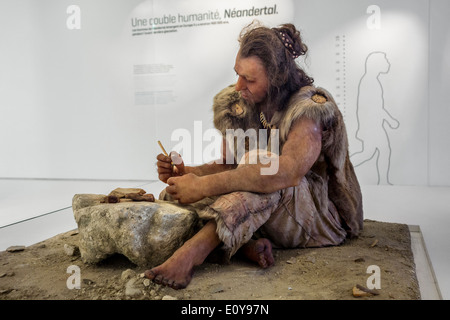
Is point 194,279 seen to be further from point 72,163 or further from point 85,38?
point 85,38

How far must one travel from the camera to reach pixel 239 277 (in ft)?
5.57

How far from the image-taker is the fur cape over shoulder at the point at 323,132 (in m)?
1.94

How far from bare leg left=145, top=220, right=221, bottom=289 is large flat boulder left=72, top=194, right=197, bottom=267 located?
107 mm

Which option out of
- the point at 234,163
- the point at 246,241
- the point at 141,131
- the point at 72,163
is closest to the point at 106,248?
the point at 246,241

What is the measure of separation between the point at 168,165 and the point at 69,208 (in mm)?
1251

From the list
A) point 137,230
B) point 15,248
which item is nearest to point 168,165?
point 137,230

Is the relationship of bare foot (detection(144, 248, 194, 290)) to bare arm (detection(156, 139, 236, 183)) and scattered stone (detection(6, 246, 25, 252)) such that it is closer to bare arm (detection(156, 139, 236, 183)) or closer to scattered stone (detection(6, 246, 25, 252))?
bare arm (detection(156, 139, 236, 183))

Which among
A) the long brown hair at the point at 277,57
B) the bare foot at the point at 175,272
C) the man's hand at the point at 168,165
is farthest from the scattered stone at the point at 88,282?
the long brown hair at the point at 277,57

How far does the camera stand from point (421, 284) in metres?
1.71

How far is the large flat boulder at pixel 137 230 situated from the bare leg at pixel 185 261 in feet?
0.35

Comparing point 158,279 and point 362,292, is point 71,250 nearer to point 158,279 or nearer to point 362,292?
point 158,279

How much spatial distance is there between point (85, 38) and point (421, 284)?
2313mm

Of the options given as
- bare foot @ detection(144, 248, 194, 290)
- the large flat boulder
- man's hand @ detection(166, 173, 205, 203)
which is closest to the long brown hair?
man's hand @ detection(166, 173, 205, 203)

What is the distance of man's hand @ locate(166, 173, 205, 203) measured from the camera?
71.9 inches
